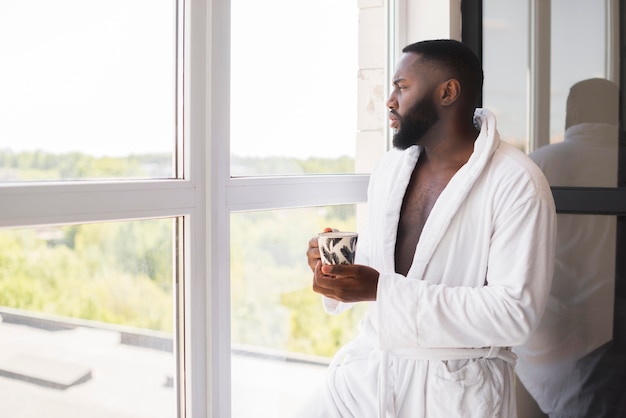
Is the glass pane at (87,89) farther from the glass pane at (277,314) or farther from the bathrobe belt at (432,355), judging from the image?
the bathrobe belt at (432,355)

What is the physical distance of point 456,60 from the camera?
1587 millimetres

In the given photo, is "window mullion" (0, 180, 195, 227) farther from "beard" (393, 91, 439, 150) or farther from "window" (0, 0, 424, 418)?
"beard" (393, 91, 439, 150)

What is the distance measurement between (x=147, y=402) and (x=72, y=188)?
1.76ft

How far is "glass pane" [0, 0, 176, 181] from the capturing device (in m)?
1.15

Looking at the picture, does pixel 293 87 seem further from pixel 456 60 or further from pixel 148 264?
pixel 148 264

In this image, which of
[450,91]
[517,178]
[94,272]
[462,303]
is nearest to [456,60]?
[450,91]

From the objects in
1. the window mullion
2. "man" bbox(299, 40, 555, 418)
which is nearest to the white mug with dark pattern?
"man" bbox(299, 40, 555, 418)

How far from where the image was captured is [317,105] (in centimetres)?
201

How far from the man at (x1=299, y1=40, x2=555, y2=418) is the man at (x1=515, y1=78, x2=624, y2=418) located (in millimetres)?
575

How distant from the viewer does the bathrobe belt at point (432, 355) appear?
1.44m

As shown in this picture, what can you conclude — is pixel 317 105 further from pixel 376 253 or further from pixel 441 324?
pixel 441 324

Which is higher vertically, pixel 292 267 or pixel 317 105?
pixel 317 105

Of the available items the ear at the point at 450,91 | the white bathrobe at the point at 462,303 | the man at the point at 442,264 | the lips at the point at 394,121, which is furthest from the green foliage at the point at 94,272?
the ear at the point at 450,91

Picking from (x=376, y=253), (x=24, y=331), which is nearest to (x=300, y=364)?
→ (x=376, y=253)
